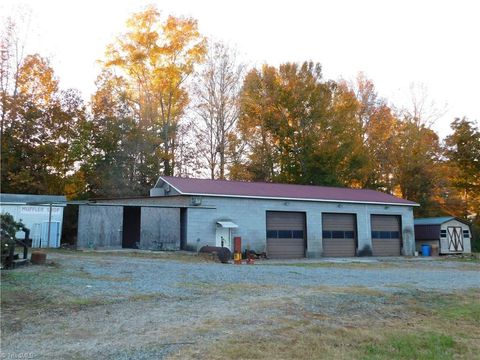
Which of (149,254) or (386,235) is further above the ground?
(386,235)

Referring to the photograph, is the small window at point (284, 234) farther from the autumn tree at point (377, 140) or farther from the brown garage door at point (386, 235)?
the autumn tree at point (377, 140)

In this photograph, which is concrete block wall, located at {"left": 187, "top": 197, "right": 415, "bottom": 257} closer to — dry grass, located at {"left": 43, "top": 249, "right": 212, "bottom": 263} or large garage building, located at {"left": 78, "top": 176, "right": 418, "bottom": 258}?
large garage building, located at {"left": 78, "top": 176, "right": 418, "bottom": 258}

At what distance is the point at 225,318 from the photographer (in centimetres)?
761

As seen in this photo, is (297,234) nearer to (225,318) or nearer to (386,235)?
(386,235)

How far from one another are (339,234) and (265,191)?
5.72 m

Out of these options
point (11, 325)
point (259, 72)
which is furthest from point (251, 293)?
point (259, 72)

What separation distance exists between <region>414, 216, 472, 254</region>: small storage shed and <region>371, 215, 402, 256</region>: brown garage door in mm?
3638

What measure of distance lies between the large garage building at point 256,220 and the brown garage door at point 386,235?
7cm

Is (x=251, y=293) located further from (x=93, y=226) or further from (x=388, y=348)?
(x=93, y=226)

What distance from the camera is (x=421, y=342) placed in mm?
6832

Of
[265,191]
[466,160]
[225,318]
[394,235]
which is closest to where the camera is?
[225,318]

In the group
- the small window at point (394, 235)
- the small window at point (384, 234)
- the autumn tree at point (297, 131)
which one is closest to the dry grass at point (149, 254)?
the small window at point (384, 234)

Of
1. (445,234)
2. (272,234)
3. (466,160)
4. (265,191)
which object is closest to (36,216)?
(265,191)

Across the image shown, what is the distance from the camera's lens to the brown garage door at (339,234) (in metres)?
29.1
